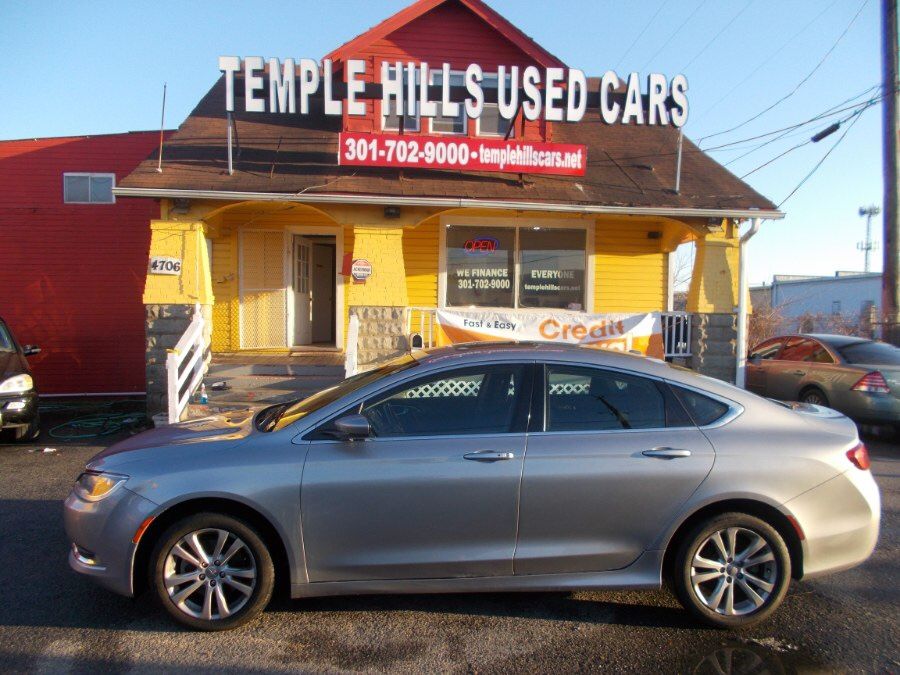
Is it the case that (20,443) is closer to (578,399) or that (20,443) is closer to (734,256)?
(578,399)

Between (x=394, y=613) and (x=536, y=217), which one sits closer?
A: (x=394, y=613)

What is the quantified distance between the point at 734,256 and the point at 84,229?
36.9ft

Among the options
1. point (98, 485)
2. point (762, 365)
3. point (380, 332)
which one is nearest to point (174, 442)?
point (98, 485)

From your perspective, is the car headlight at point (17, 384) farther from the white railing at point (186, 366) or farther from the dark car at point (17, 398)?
the white railing at point (186, 366)

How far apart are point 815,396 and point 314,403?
786cm

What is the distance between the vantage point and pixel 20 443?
8.05m

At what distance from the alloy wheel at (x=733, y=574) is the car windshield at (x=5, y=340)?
8.64 metres

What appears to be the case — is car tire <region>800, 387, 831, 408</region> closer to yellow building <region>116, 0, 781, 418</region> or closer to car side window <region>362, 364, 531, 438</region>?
yellow building <region>116, 0, 781, 418</region>

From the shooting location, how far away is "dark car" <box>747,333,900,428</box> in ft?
26.9

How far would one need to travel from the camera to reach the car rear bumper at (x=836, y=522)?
3541 millimetres

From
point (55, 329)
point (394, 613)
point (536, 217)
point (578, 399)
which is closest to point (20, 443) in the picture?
point (55, 329)

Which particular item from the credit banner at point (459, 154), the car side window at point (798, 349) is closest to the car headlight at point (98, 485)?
the credit banner at point (459, 154)

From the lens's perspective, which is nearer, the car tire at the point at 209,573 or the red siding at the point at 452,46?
the car tire at the point at 209,573

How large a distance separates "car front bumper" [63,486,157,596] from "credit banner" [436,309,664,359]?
5895 millimetres
